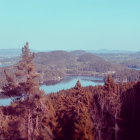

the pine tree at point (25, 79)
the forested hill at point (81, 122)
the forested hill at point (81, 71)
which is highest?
the pine tree at point (25, 79)

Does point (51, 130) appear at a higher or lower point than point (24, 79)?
lower

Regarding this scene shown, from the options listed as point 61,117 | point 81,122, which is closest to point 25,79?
point 61,117

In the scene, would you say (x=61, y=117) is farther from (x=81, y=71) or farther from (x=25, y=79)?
(x=81, y=71)

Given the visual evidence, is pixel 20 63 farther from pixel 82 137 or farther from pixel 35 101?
pixel 82 137

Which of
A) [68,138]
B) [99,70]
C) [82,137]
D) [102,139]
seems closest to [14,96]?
[68,138]

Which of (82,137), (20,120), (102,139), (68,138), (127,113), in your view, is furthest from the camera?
(20,120)

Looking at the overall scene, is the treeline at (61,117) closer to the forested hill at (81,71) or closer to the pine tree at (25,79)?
the pine tree at (25,79)

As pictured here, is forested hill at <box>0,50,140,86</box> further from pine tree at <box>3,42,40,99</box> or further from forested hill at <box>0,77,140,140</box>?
pine tree at <box>3,42,40,99</box>

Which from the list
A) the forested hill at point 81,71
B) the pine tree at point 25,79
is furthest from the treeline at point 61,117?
the forested hill at point 81,71

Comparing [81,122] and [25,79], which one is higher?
[25,79]

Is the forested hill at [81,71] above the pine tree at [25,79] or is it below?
below

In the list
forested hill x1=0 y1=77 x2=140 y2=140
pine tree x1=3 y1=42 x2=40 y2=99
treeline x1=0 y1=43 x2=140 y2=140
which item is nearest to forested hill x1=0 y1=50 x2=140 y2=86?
forested hill x1=0 y1=77 x2=140 y2=140
